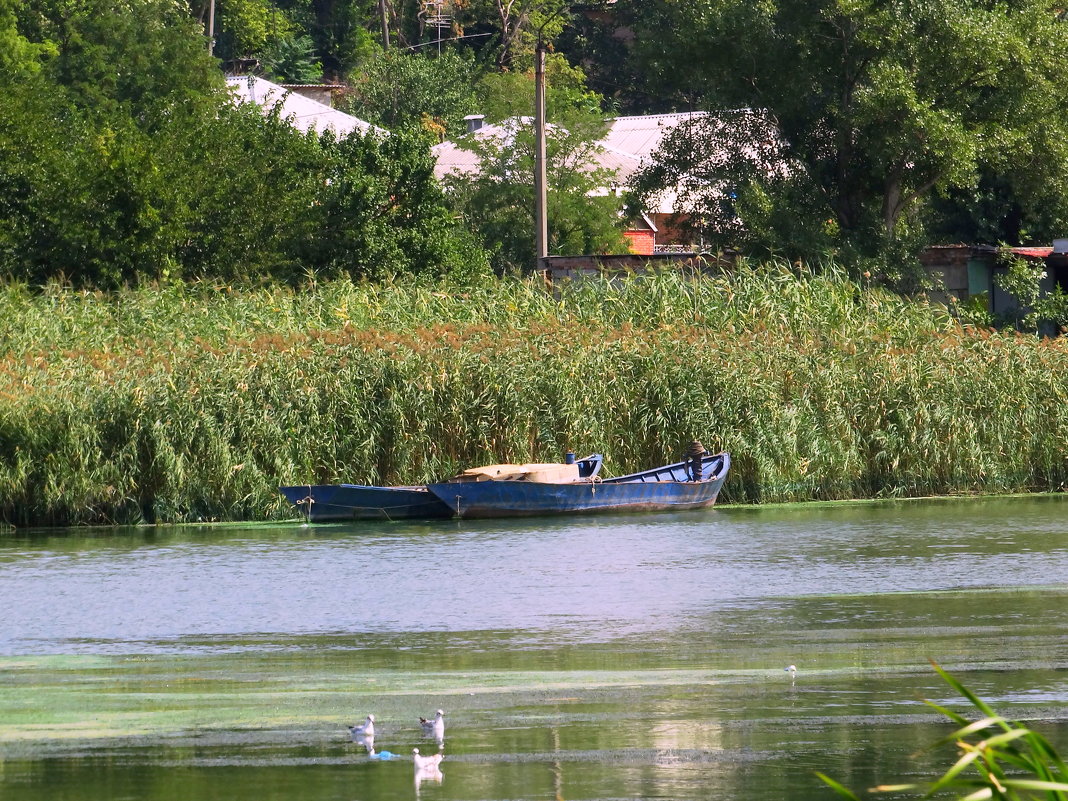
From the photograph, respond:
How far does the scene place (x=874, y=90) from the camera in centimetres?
3422

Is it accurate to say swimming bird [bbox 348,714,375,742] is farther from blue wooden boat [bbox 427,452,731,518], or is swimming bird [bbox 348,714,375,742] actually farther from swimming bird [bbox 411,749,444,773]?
blue wooden boat [bbox 427,452,731,518]

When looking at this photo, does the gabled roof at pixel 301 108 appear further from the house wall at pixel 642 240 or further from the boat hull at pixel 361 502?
the boat hull at pixel 361 502

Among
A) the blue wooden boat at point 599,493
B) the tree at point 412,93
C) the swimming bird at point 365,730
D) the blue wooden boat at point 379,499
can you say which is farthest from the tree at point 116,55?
the swimming bird at point 365,730

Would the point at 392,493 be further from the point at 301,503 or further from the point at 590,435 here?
the point at 590,435

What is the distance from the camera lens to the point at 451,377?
2378cm

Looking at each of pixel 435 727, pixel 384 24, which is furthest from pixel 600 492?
pixel 384 24

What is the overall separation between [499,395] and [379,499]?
8.12 ft

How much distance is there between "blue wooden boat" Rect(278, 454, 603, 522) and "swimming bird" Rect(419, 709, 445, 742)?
12575 mm

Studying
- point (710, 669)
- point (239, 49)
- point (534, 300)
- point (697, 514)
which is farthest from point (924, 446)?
point (239, 49)

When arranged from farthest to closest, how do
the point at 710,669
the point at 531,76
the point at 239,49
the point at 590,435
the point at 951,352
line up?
1. the point at 239,49
2. the point at 531,76
3. the point at 951,352
4. the point at 590,435
5. the point at 710,669

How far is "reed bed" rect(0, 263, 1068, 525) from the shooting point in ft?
74.2

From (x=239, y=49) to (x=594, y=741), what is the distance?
229ft

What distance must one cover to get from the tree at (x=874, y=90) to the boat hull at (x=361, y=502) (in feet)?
48.9

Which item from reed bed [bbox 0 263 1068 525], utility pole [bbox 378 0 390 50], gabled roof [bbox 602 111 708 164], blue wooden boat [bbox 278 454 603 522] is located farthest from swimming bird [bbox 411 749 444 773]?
utility pole [bbox 378 0 390 50]
